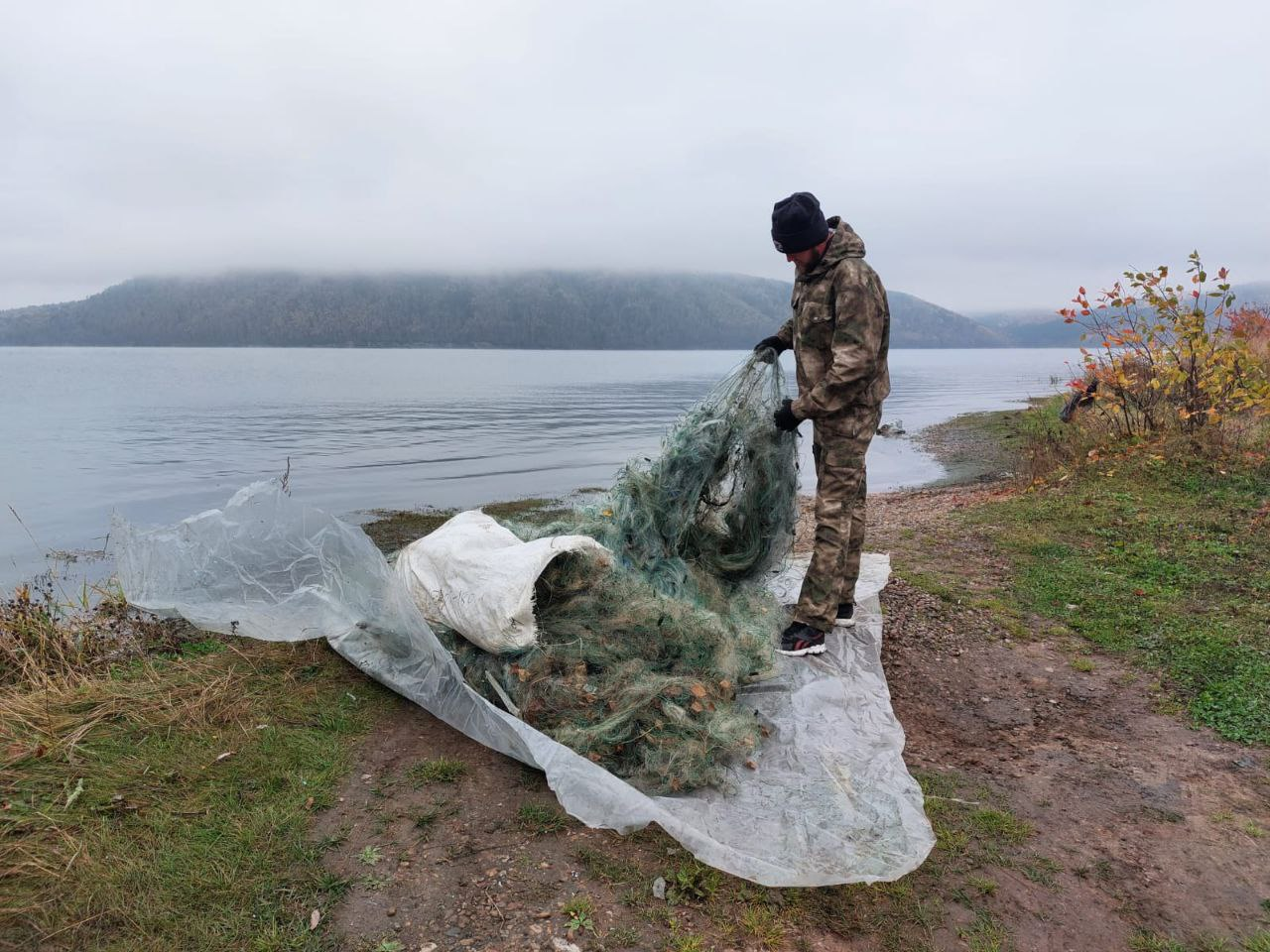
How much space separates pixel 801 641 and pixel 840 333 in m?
1.85

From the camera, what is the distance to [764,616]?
15.2ft

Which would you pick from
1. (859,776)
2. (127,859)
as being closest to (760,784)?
(859,776)

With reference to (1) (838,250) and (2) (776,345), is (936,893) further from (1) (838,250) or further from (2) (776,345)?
(2) (776,345)

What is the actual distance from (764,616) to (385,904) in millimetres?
2771

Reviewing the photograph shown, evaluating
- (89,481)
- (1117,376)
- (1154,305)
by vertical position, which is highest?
(1154,305)

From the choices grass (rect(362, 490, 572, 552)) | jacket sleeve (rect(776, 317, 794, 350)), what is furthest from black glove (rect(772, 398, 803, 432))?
grass (rect(362, 490, 572, 552))

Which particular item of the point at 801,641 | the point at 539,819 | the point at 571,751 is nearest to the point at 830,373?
the point at 801,641

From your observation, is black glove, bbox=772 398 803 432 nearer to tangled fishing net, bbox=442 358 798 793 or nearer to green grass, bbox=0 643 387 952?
tangled fishing net, bbox=442 358 798 793

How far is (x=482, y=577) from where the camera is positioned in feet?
12.6

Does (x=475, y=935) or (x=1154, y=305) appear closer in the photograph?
(x=475, y=935)

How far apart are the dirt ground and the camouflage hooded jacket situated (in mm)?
1761

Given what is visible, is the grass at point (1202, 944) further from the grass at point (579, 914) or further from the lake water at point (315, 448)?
the lake water at point (315, 448)

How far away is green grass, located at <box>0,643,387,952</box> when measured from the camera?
2.36 metres

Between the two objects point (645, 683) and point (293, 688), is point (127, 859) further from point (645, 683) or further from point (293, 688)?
point (645, 683)
